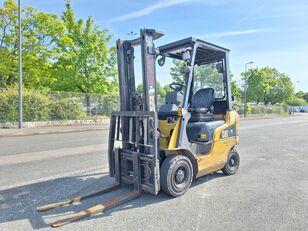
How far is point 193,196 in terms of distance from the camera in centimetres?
487

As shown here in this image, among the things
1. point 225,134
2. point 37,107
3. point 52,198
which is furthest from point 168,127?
point 37,107

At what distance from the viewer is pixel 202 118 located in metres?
5.75

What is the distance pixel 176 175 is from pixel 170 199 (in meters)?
0.43

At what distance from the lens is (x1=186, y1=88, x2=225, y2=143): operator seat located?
18.1 feet

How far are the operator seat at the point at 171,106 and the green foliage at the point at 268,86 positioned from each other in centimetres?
5375

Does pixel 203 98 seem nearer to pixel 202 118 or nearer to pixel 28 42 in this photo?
pixel 202 118

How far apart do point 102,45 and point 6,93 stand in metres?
10.8


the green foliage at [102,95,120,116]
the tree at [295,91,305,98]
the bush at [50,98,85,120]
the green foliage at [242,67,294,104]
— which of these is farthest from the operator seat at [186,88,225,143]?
the tree at [295,91,305,98]

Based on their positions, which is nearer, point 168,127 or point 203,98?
point 168,127

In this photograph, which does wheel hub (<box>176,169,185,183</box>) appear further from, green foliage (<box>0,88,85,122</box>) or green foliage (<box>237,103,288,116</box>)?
green foliage (<box>237,103,288,116</box>)

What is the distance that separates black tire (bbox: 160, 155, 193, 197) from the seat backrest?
161 cm

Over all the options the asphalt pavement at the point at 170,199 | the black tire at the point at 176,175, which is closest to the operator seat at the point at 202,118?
the black tire at the point at 176,175

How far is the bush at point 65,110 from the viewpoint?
19.4 metres

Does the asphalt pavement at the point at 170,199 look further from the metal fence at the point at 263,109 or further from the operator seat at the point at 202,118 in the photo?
the metal fence at the point at 263,109
